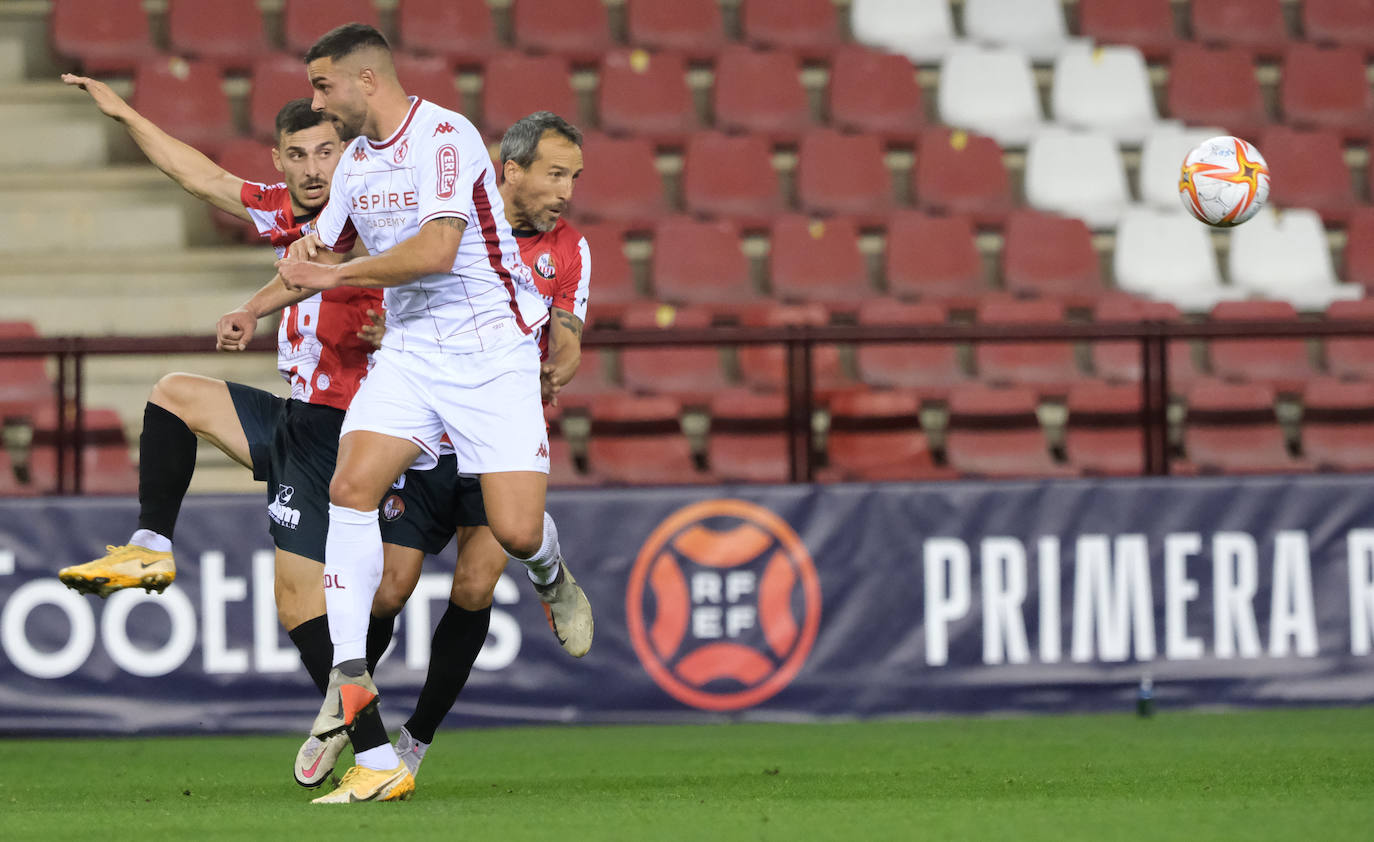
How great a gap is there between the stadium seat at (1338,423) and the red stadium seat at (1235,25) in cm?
381

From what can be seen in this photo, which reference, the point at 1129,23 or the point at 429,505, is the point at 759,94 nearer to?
the point at 1129,23

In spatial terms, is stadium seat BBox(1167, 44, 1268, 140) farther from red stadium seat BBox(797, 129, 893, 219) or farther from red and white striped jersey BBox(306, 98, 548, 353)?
red and white striped jersey BBox(306, 98, 548, 353)

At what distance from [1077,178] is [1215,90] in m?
1.43

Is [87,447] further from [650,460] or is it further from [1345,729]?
[1345,729]

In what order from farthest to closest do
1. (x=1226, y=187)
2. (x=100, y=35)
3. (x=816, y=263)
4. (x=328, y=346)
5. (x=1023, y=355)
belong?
(x=100, y=35)
(x=816, y=263)
(x=1023, y=355)
(x=1226, y=187)
(x=328, y=346)

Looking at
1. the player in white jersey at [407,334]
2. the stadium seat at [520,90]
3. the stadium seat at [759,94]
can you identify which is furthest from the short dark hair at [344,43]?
the stadium seat at [759,94]

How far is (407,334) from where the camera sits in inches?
197

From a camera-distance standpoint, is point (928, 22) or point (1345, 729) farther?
point (928, 22)

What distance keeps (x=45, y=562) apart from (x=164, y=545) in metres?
2.13

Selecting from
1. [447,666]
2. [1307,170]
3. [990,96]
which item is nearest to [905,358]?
[990,96]

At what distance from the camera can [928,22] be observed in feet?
39.3

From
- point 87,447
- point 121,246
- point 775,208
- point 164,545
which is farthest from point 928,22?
point 164,545

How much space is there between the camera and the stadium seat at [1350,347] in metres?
9.91

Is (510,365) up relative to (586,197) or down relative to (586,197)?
down
